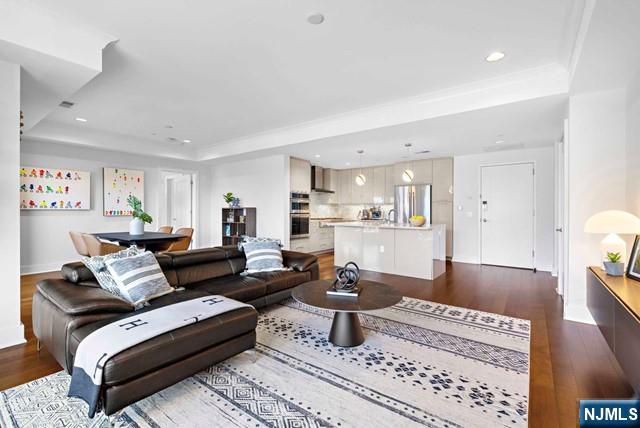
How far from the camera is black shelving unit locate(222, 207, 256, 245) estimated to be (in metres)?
7.24

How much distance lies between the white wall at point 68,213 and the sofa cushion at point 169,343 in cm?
501

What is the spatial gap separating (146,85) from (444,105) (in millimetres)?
3687

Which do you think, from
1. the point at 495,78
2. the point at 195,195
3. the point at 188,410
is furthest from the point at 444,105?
the point at 195,195

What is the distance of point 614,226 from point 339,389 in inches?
105

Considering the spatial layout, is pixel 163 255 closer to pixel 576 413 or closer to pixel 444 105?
pixel 576 413

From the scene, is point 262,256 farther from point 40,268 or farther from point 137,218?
point 40,268

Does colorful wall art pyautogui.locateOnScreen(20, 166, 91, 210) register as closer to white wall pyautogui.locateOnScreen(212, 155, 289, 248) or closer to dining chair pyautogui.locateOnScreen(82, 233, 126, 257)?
dining chair pyautogui.locateOnScreen(82, 233, 126, 257)

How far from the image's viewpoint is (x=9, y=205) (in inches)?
103

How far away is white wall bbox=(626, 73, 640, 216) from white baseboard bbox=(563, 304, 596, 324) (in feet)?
3.68

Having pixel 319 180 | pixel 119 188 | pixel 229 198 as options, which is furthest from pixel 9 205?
pixel 319 180

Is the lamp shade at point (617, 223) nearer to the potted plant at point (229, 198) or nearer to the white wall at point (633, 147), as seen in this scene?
the white wall at point (633, 147)

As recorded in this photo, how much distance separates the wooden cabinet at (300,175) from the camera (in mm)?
6932

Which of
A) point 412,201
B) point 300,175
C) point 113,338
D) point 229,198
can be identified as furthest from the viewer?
point 229,198

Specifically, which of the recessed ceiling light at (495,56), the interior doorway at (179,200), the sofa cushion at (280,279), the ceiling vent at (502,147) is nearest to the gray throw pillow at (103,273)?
the sofa cushion at (280,279)
